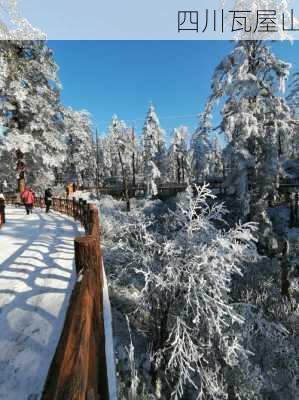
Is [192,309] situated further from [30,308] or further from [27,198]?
[27,198]

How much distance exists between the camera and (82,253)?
2715 millimetres

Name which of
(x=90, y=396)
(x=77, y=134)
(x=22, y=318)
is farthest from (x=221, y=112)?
(x=77, y=134)

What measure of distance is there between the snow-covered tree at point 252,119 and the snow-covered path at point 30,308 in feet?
30.0

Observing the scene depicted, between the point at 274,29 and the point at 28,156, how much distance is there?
680 inches

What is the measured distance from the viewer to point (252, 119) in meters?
12.4

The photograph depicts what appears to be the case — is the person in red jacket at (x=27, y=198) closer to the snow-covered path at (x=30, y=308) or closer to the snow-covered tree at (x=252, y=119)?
the snow-covered path at (x=30, y=308)

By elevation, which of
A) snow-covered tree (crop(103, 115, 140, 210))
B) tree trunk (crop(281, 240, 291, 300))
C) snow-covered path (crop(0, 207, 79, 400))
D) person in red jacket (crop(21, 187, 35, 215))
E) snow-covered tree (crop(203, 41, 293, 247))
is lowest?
tree trunk (crop(281, 240, 291, 300))

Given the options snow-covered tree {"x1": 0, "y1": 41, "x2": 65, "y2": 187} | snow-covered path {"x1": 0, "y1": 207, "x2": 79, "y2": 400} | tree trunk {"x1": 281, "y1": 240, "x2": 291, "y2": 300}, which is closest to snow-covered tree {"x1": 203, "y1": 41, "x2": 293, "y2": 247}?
tree trunk {"x1": 281, "y1": 240, "x2": 291, "y2": 300}

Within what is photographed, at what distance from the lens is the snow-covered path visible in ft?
9.02

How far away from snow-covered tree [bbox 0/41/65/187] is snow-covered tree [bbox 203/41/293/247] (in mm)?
12023

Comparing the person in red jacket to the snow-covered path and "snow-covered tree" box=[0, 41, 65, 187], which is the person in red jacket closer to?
"snow-covered tree" box=[0, 41, 65, 187]

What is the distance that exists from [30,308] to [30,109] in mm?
18099

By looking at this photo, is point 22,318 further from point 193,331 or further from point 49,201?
point 49,201

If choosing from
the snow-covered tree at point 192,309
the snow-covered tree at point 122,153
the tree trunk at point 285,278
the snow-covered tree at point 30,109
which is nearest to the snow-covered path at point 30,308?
the snow-covered tree at point 192,309
